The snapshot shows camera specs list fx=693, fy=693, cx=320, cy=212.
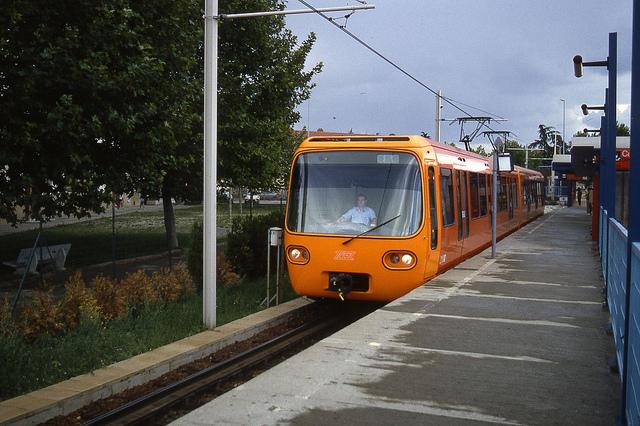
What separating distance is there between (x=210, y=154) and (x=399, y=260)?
119 inches

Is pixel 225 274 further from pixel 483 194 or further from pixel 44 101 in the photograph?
pixel 483 194

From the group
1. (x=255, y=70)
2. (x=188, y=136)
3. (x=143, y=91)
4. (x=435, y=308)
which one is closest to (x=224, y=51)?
(x=255, y=70)

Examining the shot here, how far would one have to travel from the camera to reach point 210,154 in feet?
30.3

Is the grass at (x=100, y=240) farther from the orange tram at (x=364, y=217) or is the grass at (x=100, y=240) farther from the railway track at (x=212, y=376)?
the railway track at (x=212, y=376)

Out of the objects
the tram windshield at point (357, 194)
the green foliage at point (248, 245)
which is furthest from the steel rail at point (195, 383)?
the green foliage at point (248, 245)

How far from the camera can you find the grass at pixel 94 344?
694 cm

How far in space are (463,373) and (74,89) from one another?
6997 mm

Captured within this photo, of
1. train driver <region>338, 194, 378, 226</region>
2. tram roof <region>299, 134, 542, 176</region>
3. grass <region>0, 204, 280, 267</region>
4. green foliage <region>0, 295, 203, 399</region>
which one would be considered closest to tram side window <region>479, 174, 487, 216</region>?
tram roof <region>299, 134, 542, 176</region>

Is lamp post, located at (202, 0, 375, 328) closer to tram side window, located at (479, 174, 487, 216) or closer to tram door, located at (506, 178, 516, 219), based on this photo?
tram side window, located at (479, 174, 487, 216)

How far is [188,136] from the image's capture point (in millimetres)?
15352

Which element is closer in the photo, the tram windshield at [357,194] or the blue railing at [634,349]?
the blue railing at [634,349]

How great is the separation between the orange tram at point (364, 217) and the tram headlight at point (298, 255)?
0.01 meters

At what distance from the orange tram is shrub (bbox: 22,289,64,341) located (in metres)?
3.32

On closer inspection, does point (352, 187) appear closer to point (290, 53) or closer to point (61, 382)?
point (61, 382)
